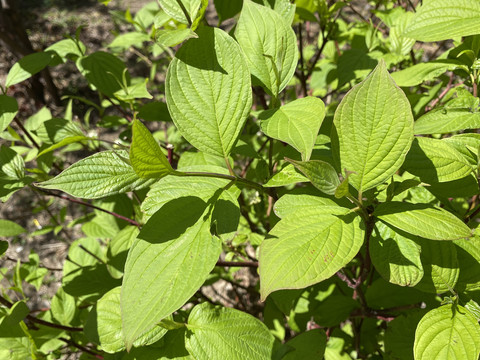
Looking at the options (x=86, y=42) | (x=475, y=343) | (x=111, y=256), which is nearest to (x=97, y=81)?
(x=111, y=256)

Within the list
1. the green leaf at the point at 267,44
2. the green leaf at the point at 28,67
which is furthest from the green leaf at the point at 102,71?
the green leaf at the point at 267,44

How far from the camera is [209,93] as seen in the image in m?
0.90

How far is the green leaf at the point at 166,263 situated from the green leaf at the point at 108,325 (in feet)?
1.20

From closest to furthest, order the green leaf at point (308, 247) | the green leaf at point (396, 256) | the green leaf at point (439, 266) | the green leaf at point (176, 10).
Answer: the green leaf at point (308, 247) < the green leaf at point (396, 256) < the green leaf at point (439, 266) < the green leaf at point (176, 10)

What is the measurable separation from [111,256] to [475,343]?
1.18 meters

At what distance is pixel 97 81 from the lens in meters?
1.60

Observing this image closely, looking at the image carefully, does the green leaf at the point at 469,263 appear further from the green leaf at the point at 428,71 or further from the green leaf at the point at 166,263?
the green leaf at the point at 166,263

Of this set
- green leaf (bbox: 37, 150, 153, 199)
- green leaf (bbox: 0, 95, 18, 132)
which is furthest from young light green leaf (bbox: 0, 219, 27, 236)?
green leaf (bbox: 37, 150, 153, 199)

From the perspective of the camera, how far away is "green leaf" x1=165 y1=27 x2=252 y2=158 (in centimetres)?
89

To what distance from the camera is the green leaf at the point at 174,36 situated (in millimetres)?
871

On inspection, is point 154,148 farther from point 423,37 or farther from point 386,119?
point 423,37

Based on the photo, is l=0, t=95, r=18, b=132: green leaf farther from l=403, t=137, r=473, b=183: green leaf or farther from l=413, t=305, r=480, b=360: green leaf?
l=413, t=305, r=480, b=360: green leaf

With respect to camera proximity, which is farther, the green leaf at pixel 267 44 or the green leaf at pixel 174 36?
the green leaf at pixel 267 44

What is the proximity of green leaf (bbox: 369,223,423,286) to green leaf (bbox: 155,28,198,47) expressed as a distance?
65 centimetres
